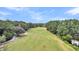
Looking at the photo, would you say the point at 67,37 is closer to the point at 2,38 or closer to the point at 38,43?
the point at 38,43

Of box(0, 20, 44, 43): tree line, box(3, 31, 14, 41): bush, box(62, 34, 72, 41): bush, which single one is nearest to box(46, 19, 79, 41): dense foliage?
box(62, 34, 72, 41): bush

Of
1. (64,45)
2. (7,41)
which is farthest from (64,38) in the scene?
(7,41)

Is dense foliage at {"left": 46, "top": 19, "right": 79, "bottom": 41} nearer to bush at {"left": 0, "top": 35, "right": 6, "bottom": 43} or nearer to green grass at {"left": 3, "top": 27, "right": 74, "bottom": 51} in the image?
green grass at {"left": 3, "top": 27, "right": 74, "bottom": 51}

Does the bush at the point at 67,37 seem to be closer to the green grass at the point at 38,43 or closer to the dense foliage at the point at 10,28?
the green grass at the point at 38,43

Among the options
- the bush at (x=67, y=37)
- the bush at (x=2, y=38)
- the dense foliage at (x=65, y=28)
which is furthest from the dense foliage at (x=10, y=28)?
the bush at (x=67, y=37)

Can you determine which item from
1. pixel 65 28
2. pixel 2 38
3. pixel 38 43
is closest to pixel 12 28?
pixel 2 38

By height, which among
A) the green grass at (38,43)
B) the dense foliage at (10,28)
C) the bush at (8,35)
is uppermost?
the dense foliage at (10,28)

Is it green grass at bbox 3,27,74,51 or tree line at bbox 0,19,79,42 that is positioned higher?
tree line at bbox 0,19,79,42

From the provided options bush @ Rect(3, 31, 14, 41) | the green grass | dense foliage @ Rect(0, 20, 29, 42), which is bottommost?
the green grass
